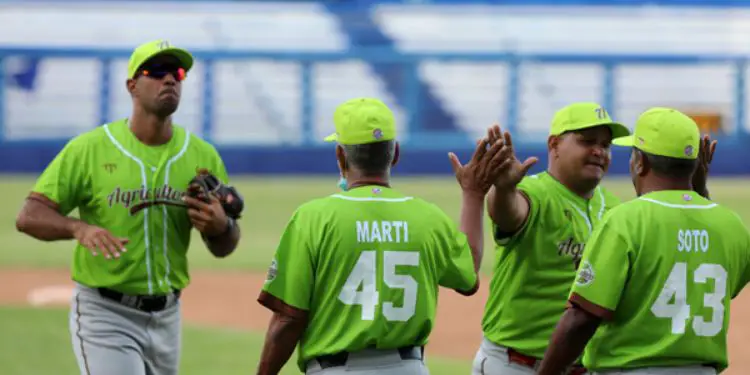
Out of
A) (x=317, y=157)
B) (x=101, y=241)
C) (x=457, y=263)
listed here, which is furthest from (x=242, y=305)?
(x=317, y=157)

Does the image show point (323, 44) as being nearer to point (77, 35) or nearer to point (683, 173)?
point (77, 35)

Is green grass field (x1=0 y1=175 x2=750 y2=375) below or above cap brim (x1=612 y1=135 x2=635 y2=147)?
below

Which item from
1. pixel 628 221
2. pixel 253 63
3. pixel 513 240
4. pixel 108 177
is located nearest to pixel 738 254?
pixel 628 221

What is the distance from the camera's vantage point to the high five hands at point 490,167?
4887 millimetres

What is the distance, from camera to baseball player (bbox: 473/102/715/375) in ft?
17.4

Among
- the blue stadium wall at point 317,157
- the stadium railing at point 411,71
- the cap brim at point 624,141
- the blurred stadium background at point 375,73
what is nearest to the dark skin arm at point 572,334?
the cap brim at point 624,141

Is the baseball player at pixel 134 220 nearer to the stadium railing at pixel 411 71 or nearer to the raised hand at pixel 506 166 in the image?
the raised hand at pixel 506 166

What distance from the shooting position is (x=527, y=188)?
534cm

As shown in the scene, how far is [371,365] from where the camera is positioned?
4.51 m

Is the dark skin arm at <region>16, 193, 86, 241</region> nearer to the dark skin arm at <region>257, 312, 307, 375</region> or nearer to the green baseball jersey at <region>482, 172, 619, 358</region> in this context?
the dark skin arm at <region>257, 312, 307, 375</region>

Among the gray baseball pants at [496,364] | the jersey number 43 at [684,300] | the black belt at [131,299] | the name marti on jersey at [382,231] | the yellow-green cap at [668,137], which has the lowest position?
the gray baseball pants at [496,364]

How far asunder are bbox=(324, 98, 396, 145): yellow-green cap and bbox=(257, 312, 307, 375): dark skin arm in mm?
652

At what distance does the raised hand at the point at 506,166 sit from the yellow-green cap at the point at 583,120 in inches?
17.0

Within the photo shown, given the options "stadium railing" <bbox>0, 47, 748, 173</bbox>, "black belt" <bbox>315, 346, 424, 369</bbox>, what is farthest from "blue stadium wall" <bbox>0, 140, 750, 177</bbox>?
"black belt" <bbox>315, 346, 424, 369</bbox>
